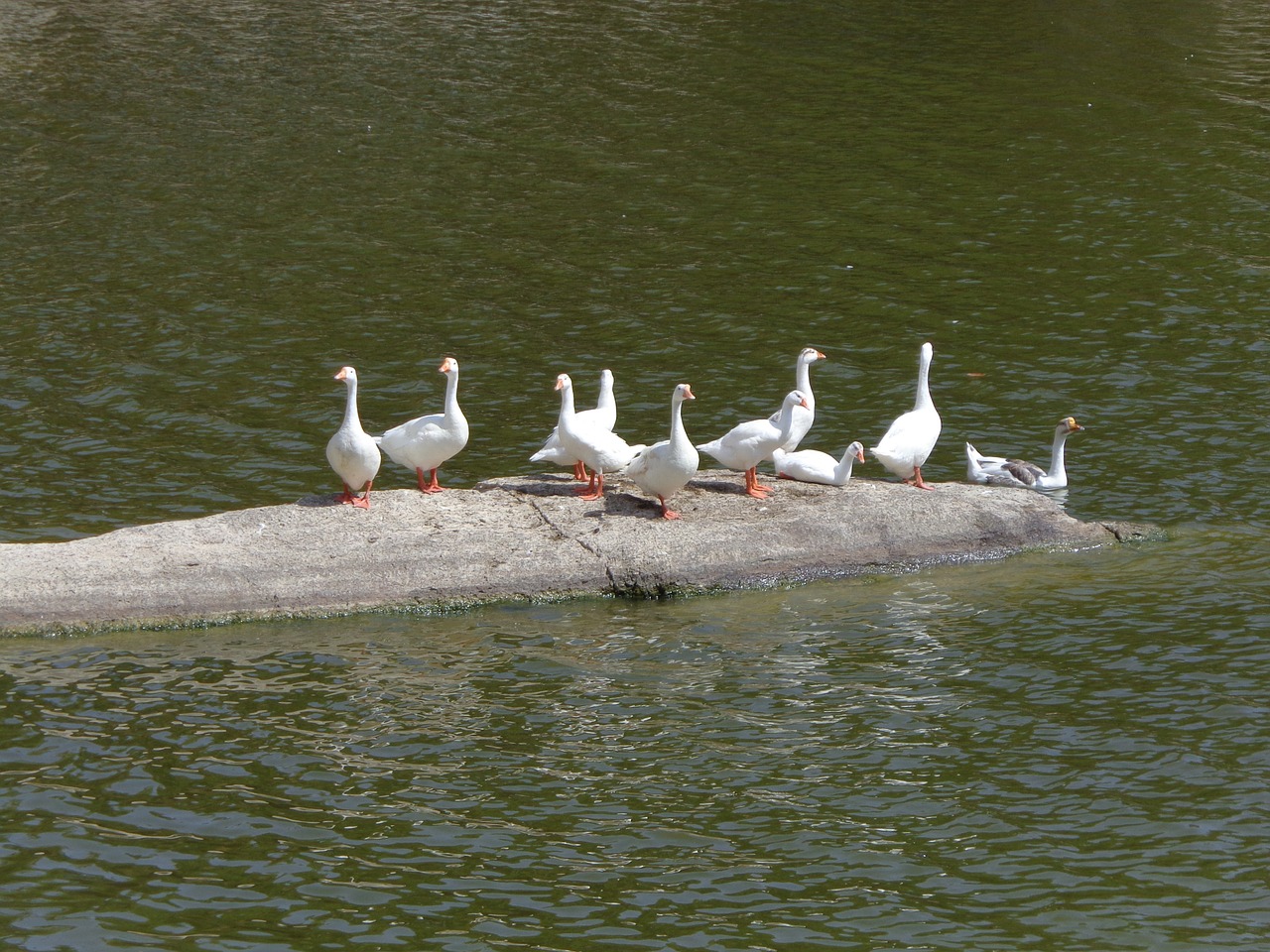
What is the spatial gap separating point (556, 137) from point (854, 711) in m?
19.5

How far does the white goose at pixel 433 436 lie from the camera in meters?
16.6

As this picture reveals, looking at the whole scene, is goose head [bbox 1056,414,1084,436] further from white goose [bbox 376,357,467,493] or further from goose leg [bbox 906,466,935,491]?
white goose [bbox 376,357,467,493]

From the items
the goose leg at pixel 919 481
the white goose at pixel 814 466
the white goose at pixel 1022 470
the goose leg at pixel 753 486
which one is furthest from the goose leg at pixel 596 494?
the white goose at pixel 1022 470

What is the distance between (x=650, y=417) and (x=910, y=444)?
3.49 metres

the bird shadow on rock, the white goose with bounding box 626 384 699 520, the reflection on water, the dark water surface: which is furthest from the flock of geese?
the reflection on water

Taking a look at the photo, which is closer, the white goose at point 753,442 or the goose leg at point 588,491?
the white goose at point 753,442

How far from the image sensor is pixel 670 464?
52.9 feet

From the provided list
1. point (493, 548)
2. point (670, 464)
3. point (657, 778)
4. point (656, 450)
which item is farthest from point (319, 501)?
point (657, 778)

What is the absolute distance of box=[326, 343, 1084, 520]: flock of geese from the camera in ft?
53.3

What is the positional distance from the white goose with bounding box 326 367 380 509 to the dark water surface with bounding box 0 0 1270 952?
1645mm

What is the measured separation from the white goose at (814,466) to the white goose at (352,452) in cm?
413

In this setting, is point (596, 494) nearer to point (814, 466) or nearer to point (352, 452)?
point (814, 466)

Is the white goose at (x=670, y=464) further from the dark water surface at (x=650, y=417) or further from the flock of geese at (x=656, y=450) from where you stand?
the dark water surface at (x=650, y=417)

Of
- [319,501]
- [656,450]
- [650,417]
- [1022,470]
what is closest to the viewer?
[656,450]
